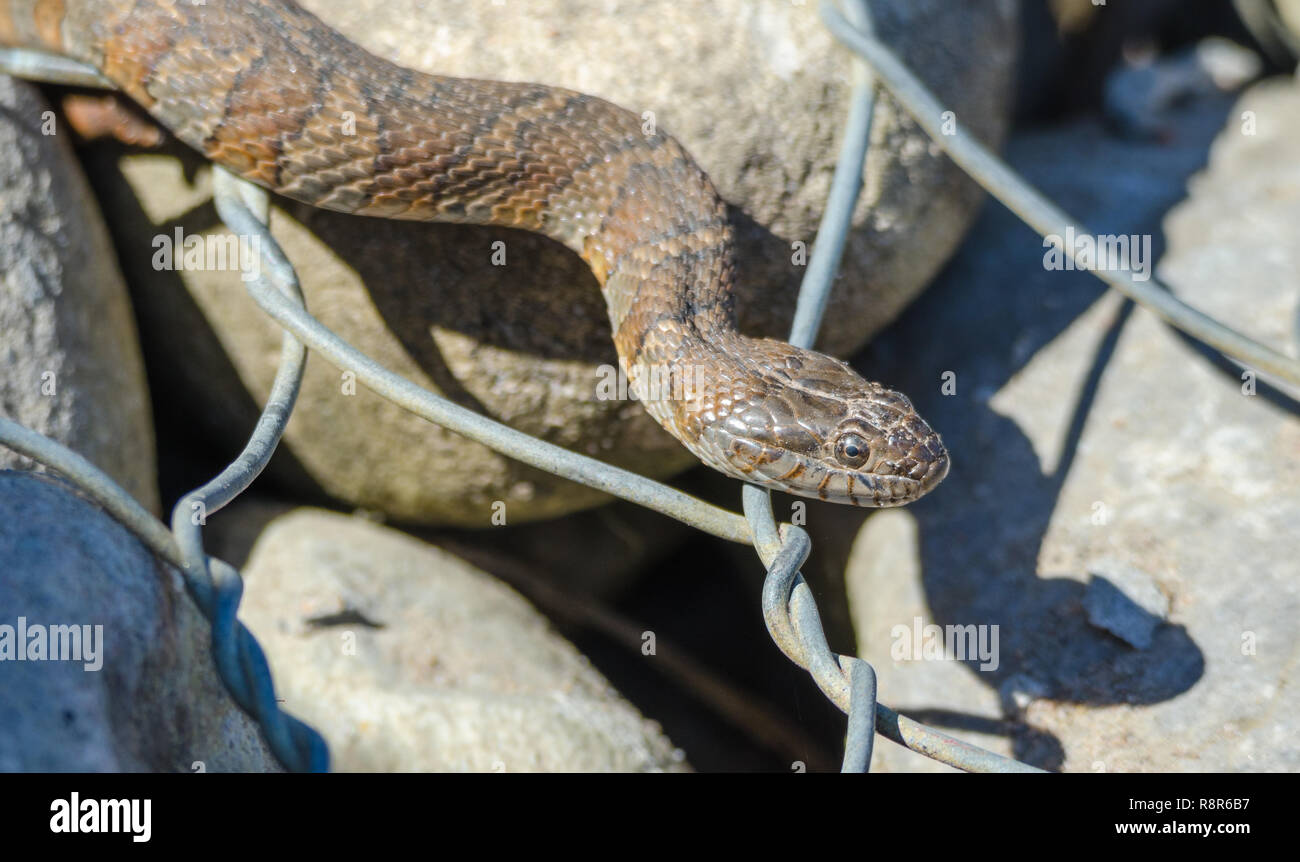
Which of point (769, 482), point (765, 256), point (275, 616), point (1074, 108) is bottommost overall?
point (275, 616)

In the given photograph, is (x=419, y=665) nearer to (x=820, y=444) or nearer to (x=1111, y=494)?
(x=820, y=444)

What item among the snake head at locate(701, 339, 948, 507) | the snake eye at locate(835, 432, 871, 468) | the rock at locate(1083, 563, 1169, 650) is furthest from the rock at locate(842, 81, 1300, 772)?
the snake eye at locate(835, 432, 871, 468)

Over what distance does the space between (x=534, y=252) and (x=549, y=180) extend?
282 millimetres

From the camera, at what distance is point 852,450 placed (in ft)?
9.59

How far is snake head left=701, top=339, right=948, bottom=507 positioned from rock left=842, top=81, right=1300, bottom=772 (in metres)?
0.82

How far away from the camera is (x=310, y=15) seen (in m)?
3.23

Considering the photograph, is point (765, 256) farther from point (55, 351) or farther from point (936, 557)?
point (55, 351)

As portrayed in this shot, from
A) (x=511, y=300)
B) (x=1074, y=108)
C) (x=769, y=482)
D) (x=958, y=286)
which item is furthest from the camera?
(x=1074, y=108)

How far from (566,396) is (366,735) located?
1.20 meters

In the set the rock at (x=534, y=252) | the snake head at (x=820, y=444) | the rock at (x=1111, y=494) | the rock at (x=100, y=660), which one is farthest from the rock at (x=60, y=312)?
the rock at (x=1111, y=494)

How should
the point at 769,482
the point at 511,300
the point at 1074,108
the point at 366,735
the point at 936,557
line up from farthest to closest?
the point at 1074,108 < the point at 936,557 < the point at 511,300 < the point at 366,735 < the point at 769,482

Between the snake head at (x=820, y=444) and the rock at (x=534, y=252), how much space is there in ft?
2.18

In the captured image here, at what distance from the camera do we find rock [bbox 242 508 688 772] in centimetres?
317

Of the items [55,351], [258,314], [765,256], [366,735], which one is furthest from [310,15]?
[366,735]
